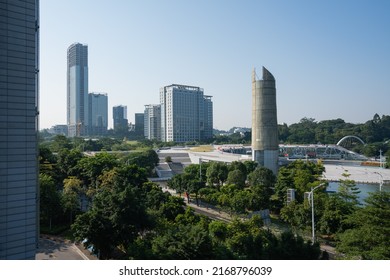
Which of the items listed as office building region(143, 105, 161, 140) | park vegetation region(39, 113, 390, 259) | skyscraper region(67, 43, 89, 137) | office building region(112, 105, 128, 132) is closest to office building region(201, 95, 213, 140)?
office building region(143, 105, 161, 140)

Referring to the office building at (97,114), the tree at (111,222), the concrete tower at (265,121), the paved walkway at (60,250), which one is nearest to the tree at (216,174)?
the concrete tower at (265,121)

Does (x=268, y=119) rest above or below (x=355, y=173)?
above

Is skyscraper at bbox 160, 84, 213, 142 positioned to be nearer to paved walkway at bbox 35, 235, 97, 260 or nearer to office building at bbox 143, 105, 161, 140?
office building at bbox 143, 105, 161, 140
